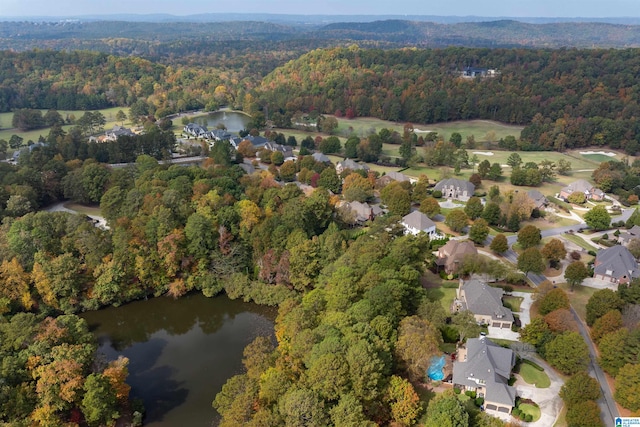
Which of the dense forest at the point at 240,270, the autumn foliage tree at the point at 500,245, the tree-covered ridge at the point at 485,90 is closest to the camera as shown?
the dense forest at the point at 240,270

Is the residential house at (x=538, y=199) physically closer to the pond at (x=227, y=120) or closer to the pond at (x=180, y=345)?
the pond at (x=180, y=345)

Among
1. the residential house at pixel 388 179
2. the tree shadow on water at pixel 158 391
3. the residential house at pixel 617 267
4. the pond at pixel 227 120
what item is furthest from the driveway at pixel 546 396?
the pond at pixel 227 120

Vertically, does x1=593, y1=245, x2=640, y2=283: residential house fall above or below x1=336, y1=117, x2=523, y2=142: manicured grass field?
above

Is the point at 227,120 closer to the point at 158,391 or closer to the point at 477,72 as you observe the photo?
the point at 477,72

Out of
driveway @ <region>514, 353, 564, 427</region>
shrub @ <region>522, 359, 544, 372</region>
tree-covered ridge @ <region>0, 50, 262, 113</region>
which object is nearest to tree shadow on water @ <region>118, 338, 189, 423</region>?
driveway @ <region>514, 353, 564, 427</region>

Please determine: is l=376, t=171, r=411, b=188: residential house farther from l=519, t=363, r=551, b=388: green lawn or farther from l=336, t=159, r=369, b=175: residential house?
l=519, t=363, r=551, b=388: green lawn
